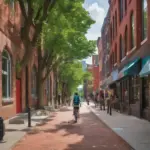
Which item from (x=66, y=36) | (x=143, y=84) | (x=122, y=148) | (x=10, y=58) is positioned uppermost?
(x=66, y=36)

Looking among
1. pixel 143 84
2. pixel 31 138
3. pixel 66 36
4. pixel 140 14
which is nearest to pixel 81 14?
pixel 66 36

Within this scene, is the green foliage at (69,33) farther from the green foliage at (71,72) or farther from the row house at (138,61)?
the green foliage at (71,72)

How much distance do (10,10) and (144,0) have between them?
8641mm

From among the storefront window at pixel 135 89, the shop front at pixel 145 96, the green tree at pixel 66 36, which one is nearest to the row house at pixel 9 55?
the green tree at pixel 66 36

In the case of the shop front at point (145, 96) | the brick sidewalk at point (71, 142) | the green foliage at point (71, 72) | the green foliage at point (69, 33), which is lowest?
the brick sidewalk at point (71, 142)

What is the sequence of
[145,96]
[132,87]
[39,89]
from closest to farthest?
[145,96] → [132,87] → [39,89]

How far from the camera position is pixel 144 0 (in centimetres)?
2012

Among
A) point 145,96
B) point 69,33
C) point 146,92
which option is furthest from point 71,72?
point 146,92

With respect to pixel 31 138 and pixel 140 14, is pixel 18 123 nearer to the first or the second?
pixel 31 138

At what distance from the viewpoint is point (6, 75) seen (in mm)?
21000

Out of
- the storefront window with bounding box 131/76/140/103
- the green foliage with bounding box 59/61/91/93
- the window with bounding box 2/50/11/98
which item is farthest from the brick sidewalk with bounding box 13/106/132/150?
the green foliage with bounding box 59/61/91/93

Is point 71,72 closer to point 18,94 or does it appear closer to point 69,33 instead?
point 69,33

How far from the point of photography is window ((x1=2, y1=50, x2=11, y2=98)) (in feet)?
67.4

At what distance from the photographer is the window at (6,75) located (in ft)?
67.4
